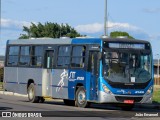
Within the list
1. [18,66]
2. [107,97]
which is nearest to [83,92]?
[107,97]

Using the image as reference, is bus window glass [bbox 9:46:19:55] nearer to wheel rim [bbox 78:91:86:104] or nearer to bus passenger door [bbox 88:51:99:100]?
wheel rim [bbox 78:91:86:104]

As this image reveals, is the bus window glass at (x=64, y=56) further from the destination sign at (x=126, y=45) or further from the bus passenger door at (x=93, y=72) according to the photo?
the destination sign at (x=126, y=45)

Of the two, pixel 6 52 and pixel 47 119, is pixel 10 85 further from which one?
pixel 47 119

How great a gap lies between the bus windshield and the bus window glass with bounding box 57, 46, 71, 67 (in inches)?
120

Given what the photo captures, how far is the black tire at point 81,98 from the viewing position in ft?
86.0

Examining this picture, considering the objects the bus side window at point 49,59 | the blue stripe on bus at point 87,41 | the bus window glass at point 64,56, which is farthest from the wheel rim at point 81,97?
the bus side window at point 49,59

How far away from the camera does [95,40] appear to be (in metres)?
25.5

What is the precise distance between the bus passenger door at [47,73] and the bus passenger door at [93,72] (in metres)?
3.65

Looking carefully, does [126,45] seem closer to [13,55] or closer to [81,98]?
[81,98]

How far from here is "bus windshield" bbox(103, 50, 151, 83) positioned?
24.9 m

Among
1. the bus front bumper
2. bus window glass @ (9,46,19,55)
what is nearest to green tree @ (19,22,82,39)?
bus window glass @ (9,46,19,55)

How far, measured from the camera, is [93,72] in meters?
25.5

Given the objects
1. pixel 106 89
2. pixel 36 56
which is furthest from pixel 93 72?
pixel 36 56

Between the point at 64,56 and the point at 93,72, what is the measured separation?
2.76 m
